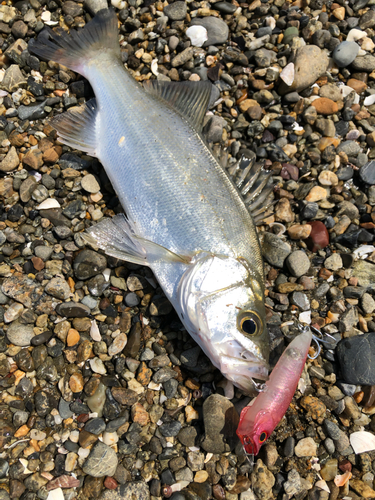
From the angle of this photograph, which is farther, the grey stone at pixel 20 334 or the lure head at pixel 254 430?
the grey stone at pixel 20 334

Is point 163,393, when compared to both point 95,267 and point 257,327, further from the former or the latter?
point 95,267

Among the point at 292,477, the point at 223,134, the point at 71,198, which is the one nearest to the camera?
the point at 292,477

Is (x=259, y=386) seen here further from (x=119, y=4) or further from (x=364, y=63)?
(x=119, y=4)

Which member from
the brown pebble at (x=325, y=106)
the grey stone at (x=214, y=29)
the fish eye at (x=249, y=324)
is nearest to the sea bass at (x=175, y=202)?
the fish eye at (x=249, y=324)

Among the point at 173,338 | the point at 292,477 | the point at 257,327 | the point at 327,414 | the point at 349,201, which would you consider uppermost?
the point at 349,201

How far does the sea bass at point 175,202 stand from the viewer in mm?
2582

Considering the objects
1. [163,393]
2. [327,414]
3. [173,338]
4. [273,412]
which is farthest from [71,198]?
[327,414]

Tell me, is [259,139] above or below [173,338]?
above

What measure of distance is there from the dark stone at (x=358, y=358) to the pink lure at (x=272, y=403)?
A: 1.83 ft

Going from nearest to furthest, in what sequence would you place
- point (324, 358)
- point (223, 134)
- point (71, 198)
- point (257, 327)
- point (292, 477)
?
point (257, 327), point (292, 477), point (324, 358), point (71, 198), point (223, 134)

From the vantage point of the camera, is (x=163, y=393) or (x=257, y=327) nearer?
(x=257, y=327)

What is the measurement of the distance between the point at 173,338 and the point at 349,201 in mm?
2497

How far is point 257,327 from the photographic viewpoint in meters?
2.58

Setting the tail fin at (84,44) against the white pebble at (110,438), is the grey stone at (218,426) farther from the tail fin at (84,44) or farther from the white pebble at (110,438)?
the tail fin at (84,44)
